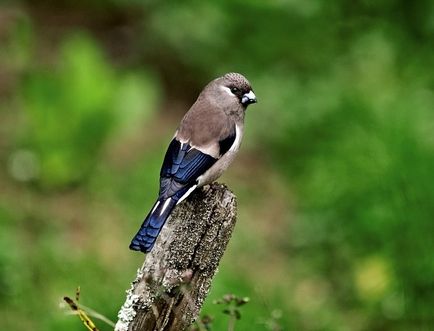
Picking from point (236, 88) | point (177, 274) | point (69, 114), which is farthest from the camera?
point (69, 114)

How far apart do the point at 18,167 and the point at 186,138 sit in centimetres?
449

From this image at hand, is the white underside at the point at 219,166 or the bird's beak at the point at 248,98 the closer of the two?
the white underside at the point at 219,166

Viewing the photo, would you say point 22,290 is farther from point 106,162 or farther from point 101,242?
point 106,162

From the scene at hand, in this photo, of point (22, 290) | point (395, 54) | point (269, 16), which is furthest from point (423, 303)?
point (269, 16)

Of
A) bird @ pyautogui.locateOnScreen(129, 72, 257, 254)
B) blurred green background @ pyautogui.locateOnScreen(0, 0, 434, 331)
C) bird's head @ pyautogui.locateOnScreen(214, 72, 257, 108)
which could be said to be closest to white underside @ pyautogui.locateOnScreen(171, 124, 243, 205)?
bird @ pyautogui.locateOnScreen(129, 72, 257, 254)

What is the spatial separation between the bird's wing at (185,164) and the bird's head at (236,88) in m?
0.32

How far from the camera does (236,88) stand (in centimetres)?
413

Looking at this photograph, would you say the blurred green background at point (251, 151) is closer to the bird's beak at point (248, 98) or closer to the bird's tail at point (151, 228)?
the bird's beak at point (248, 98)

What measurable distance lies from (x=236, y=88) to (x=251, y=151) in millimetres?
4776

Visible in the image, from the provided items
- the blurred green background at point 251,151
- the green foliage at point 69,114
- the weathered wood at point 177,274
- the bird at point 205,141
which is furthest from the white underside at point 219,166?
the green foliage at point 69,114

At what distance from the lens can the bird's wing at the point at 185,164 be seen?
11.7 ft

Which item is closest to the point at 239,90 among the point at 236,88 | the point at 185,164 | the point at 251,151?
the point at 236,88

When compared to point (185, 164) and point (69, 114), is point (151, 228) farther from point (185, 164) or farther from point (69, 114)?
point (69, 114)

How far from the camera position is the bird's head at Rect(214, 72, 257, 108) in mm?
4117
